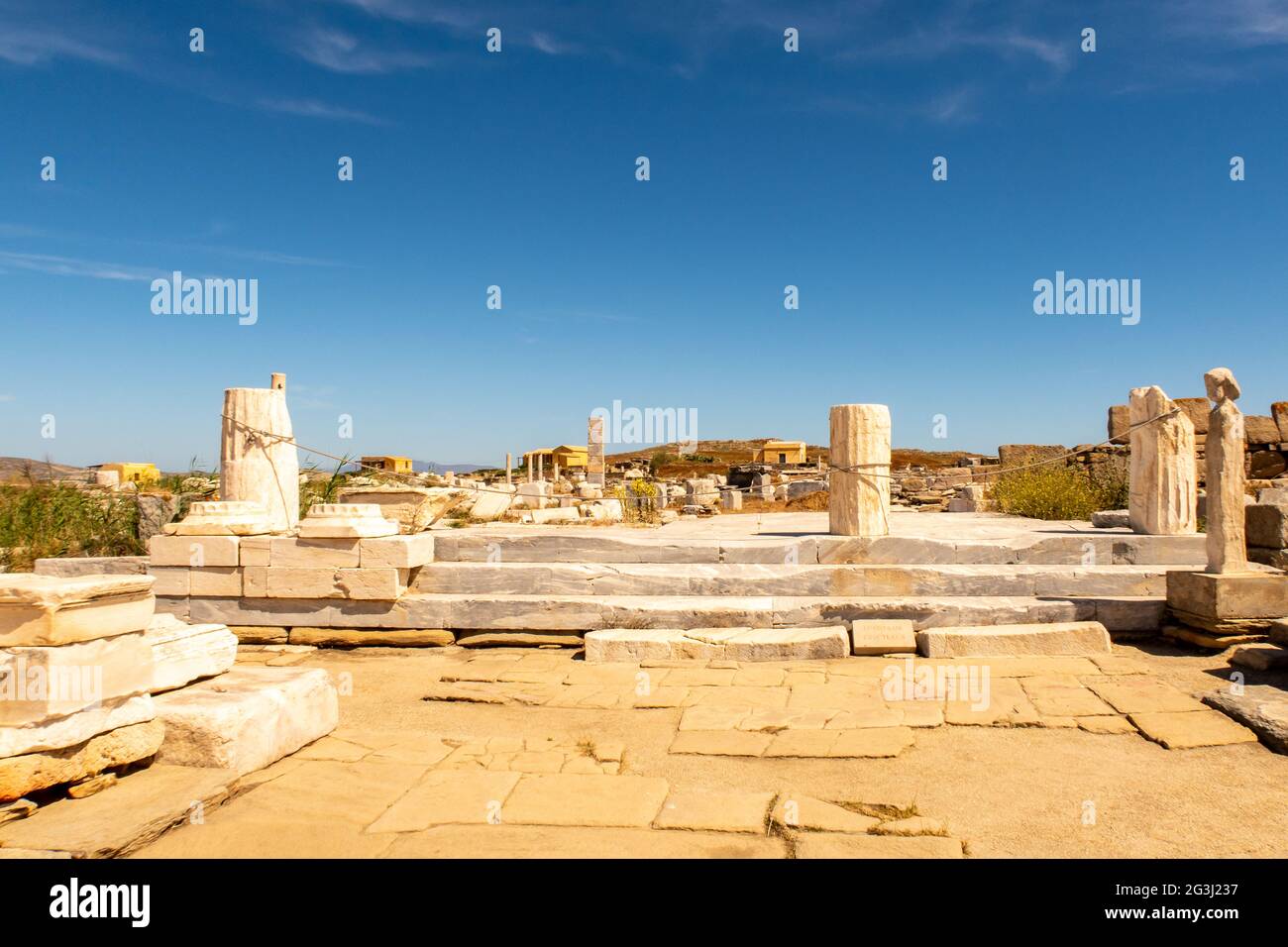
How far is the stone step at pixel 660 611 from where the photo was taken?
643 centimetres

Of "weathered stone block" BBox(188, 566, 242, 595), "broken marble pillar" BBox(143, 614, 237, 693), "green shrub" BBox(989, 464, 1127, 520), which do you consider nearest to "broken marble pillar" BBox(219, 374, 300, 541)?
"weathered stone block" BBox(188, 566, 242, 595)

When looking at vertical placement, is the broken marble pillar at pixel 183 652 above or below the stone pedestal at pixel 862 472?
below

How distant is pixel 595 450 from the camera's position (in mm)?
27906

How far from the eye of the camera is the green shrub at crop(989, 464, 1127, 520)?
1099cm

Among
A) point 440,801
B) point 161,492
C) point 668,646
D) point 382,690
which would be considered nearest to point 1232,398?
point 668,646

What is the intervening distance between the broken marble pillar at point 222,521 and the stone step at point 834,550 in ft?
→ 5.40

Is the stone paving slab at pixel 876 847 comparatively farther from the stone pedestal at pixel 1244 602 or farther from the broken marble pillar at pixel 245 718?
the stone pedestal at pixel 1244 602

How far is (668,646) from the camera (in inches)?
243

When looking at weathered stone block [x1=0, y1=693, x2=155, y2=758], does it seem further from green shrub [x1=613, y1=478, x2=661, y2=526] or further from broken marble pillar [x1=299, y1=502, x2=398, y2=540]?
green shrub [x1=613, y1=478, x2=661, y2=526]

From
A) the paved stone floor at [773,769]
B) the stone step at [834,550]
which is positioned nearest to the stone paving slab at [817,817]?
the paved stone floor at [773,769]

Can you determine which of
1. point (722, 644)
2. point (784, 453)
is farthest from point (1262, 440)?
point (784, 453)

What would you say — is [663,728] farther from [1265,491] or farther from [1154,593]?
[1265,491]

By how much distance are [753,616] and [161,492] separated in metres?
8.23

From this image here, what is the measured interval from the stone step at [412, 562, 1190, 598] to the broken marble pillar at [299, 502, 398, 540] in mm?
627
